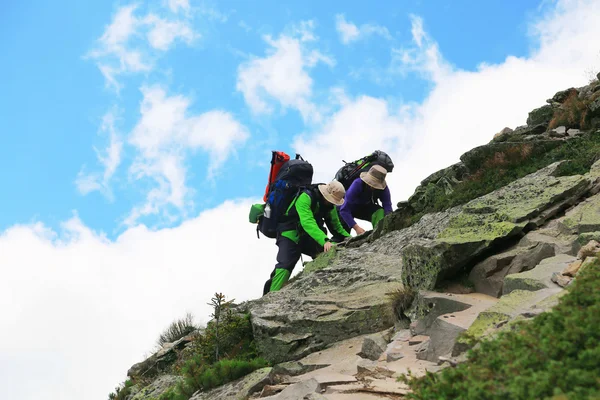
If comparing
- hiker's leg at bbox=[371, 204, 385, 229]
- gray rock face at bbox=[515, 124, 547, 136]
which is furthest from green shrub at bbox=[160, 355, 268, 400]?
gray rock face at bbox=[515, 124, 547, 136]

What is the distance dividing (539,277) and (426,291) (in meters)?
1.71

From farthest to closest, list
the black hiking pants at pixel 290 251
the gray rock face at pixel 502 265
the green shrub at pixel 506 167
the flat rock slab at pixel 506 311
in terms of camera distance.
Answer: the black hiking pants at pixel 290 251 < the green shrub at pixel 506 167 < the gray rock face at pixel 502 265 < the flat rock slab at pixel 506 311

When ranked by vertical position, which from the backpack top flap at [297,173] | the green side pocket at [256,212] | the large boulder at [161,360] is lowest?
the large boulder at [161,360]

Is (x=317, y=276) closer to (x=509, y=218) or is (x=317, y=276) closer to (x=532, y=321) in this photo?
(x=509, y=218)

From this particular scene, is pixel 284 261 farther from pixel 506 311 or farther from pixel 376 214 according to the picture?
pixel 506 311

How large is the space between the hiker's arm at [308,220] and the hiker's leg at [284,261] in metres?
Result: 0.94

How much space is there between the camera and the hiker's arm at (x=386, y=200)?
1694 cm

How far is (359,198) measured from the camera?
663 inches

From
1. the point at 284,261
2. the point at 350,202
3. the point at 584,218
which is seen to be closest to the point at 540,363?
the point at 584,218

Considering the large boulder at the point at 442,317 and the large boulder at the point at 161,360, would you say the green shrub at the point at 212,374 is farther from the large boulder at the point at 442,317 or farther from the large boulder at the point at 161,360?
the large boulder at the point at 161,360

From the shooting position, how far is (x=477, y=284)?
25.7ft

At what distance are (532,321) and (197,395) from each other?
585cm

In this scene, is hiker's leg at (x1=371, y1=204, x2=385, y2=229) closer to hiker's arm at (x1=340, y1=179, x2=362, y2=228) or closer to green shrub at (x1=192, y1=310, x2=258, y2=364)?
hiker's arm at (x1=340, y1=179, x2=362, y2=228)

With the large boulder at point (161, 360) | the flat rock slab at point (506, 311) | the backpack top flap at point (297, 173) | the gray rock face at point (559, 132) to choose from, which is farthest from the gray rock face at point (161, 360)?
the gray rock face at point (559, 132)
